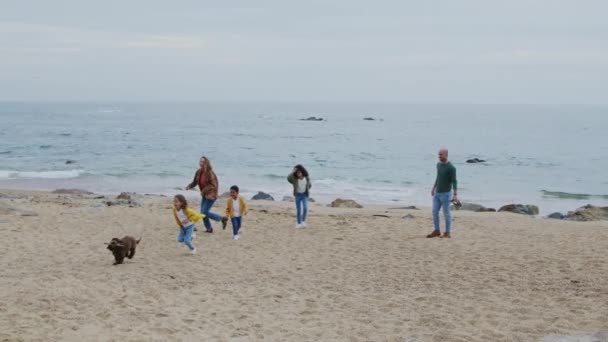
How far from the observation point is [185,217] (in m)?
10.7

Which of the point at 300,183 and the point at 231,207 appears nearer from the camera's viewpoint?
the point at 231,207

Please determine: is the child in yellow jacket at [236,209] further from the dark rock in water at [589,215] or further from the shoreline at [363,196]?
the shoreline at [363,196]

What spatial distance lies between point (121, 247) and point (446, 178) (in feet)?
19.3

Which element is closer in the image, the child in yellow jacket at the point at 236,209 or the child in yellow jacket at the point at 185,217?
the child in yellow jacket at the point at 185,217

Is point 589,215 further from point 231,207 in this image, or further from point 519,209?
point 231,207

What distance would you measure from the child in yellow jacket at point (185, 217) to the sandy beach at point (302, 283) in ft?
1.07

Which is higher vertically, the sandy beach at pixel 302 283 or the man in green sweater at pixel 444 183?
the man in green sweater at pixel 444 183

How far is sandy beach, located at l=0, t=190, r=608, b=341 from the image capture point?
22.7ft

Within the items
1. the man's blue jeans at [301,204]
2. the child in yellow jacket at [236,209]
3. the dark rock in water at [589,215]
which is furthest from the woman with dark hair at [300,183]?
the dark rock in water at [589,215]

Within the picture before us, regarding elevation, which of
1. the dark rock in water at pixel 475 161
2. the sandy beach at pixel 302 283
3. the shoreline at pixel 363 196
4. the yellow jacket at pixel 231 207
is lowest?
the shoreline at pixel 363 196

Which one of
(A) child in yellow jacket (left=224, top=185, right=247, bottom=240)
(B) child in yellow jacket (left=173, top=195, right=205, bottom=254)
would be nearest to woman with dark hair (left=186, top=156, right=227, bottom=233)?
(A) child in yellow jacket (left=224, top=185, right=247, bottom=240)

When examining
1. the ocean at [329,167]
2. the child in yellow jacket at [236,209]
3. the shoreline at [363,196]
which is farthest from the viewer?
the ocean at [329,167]

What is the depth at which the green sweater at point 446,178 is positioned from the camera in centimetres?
1184

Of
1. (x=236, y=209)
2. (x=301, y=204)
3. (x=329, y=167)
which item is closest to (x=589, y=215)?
(x=301, y=204)
